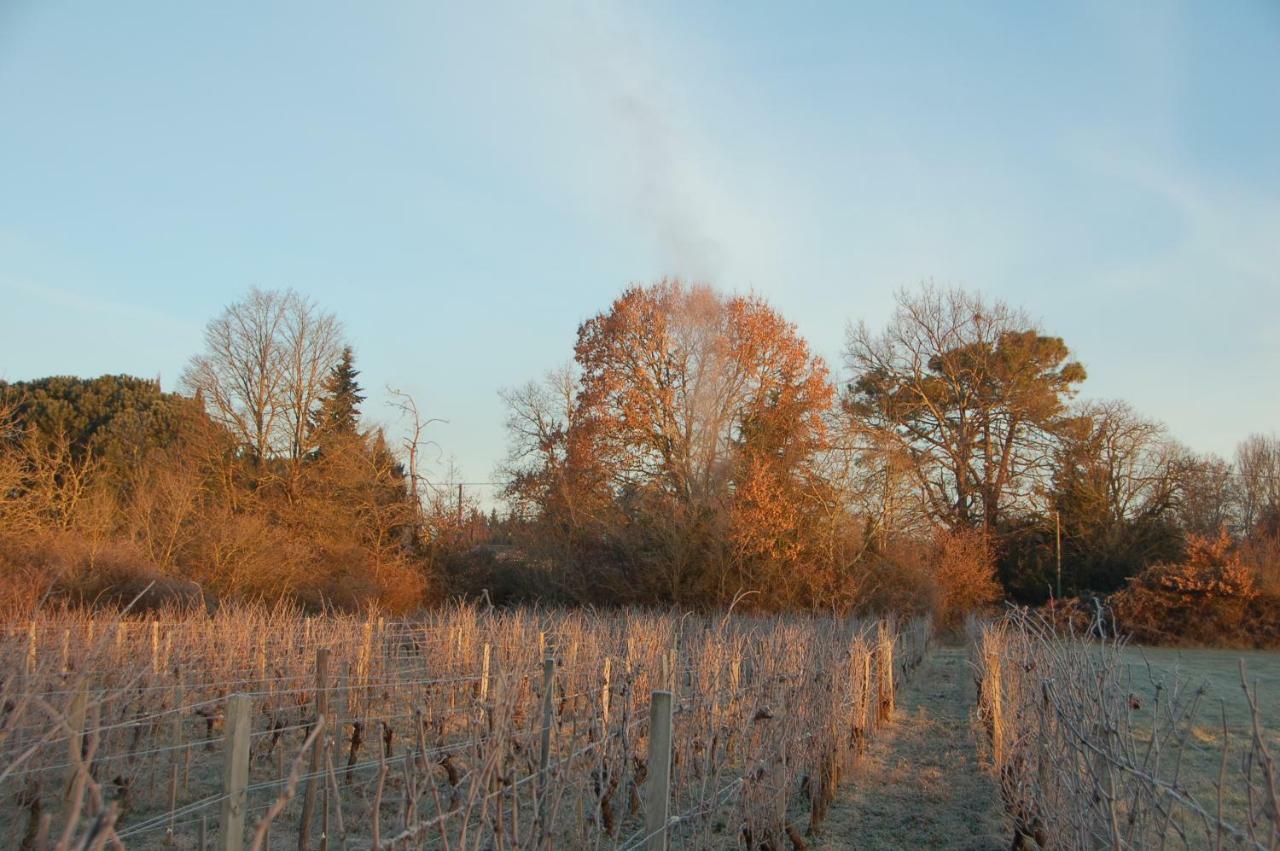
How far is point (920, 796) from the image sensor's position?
742 centimetres

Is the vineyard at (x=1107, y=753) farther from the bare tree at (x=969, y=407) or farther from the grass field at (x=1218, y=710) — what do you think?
the bare tree at (x=969, y=407)

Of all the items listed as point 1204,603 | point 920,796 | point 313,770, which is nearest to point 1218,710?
point 920,796

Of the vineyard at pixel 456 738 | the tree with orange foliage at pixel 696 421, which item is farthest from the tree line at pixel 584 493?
the vineyard at pixel 456 738

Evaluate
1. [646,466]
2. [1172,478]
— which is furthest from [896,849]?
[1172,478]

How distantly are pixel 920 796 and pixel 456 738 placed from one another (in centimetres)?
419

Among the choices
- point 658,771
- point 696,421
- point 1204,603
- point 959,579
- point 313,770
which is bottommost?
point 313,770

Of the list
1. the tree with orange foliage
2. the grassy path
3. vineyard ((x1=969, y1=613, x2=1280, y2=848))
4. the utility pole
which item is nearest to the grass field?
vineyard ((x1=969, y1=613, x2=1280, y2=848))

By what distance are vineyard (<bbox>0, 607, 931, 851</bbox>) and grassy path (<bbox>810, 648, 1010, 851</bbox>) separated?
0.23 m

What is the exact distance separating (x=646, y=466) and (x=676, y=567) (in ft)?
7.91

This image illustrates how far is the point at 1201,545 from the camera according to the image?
22.5 meters

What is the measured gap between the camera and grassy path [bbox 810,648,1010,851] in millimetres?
6258

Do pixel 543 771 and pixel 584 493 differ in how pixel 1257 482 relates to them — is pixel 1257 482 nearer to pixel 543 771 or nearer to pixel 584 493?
pixel 584 493

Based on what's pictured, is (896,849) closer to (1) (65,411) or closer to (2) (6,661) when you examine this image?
(2) (6,661)

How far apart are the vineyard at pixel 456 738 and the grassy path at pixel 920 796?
0.23m
